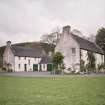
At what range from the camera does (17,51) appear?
68.3 metres

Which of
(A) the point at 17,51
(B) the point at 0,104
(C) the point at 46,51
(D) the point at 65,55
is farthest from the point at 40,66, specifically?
(B) the point at 0,104

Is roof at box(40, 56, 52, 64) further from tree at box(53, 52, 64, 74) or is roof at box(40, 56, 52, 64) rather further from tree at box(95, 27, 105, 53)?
tree at box(53, 52, 64, 74)

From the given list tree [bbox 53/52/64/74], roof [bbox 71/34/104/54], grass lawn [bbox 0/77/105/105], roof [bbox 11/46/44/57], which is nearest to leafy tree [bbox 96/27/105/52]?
roof [bbox 71/34/104/54]

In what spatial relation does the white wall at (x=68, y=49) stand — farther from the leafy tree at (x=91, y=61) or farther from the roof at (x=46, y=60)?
the roof at (x=46, y=60)

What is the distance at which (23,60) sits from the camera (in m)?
69.1

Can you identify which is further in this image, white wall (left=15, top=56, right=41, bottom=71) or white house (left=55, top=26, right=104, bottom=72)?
white wall (left=15, top=56, right=41, bottom=71)

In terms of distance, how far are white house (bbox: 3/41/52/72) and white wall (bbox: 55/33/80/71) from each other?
63.0ft

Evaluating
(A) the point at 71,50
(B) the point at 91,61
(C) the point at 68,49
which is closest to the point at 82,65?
(A) the point at 71,50

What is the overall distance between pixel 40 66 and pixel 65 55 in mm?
24932

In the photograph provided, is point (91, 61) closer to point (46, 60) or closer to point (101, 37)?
point (101, 37)

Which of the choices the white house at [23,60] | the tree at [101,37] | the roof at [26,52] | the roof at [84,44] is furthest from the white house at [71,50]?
the roof at [26,52]

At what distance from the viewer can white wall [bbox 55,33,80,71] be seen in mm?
45719

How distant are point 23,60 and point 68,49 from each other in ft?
84.5

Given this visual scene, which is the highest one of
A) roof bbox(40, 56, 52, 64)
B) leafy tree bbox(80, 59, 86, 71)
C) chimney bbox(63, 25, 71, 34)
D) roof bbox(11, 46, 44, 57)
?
chimney bbox(63, 25, 71, 34)
